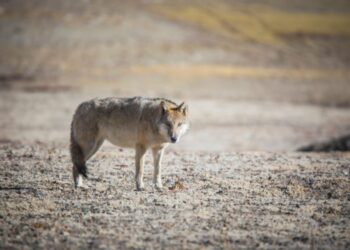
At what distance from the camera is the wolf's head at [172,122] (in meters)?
11.2

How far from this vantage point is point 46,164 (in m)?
13.9

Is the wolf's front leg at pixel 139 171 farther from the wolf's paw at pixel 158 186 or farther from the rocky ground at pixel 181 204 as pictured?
the wolf's paw at pixel 158 186

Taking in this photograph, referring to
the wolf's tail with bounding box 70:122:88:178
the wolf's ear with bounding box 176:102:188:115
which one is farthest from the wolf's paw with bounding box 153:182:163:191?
the wolf's ear with bounding box 176:102:188:115

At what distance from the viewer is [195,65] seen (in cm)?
4588

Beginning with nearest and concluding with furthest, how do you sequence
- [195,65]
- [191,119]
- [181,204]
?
[181,204], [191,119], [195,65]

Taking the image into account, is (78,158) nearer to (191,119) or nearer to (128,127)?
(128,127)

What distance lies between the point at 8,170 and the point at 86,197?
2867 millimetres

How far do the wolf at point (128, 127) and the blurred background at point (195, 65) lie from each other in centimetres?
790

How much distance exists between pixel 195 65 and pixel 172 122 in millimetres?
34884

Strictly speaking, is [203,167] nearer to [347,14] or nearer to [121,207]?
[121,207]

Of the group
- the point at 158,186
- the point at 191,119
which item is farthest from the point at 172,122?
the point at 191,119

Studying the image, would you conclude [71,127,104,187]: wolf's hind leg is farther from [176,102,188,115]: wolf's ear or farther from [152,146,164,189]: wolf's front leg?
[176,102,188,115]: wolf's ear

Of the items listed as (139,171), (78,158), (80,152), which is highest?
(80,152)

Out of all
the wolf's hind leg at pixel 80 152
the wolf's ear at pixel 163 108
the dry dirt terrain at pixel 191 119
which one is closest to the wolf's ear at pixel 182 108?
the wolf's ear at pixel 163 108
